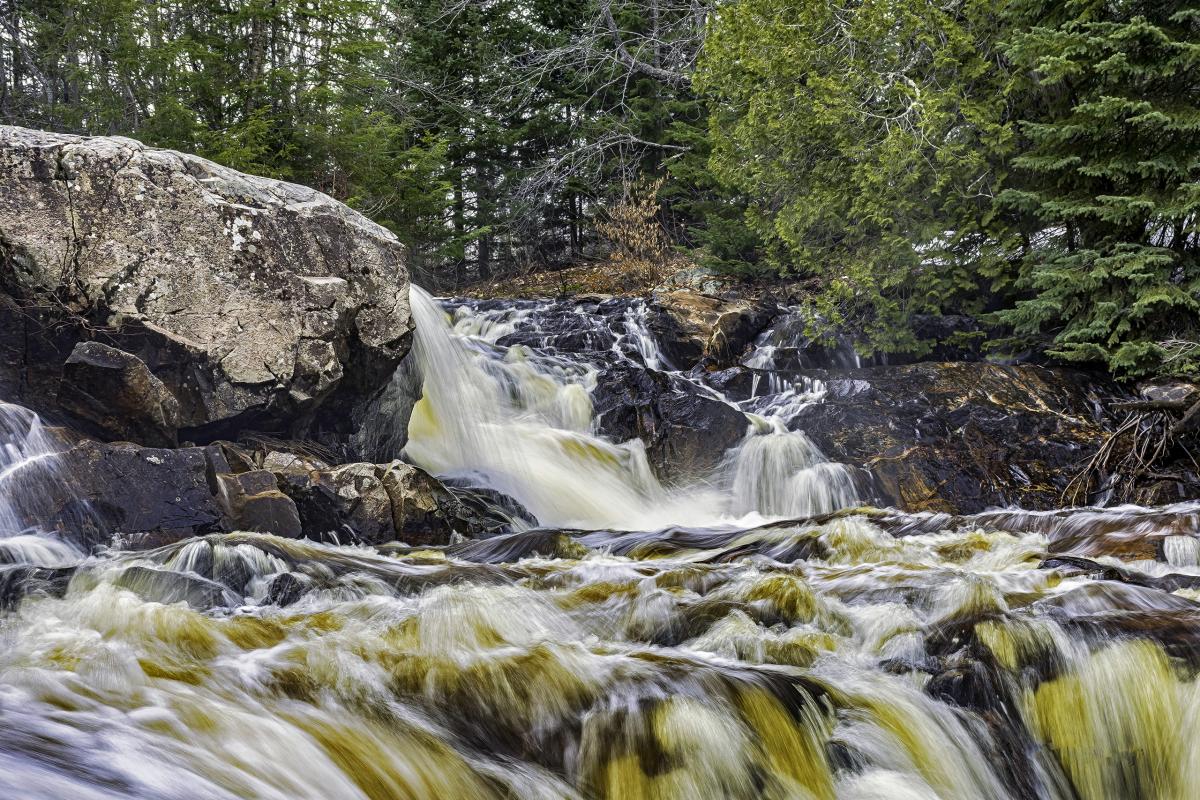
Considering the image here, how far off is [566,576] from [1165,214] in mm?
7196

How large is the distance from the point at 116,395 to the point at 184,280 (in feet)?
3.72

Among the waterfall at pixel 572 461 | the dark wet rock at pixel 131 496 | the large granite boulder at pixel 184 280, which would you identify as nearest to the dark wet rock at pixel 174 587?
the dark wet rock at pixel 131 496

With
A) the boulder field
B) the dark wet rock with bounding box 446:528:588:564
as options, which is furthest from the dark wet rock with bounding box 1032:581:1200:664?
the boulder field

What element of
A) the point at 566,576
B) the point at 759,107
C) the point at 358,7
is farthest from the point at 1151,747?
the point at 358,7

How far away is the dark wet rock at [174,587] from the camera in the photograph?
4.77 meters

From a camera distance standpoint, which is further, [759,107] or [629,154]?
[629,154]

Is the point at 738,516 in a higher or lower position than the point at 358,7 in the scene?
lower

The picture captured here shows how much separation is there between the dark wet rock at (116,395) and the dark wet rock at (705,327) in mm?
8047

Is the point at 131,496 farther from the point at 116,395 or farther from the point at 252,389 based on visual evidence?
the point at 252,389

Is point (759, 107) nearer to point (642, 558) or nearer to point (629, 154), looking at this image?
point (642, 558)

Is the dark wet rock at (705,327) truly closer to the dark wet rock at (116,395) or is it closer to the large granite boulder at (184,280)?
the large granite boulder at (184,280)

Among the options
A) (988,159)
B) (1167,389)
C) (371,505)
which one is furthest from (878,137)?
(371,505)

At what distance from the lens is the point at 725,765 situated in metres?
3.21

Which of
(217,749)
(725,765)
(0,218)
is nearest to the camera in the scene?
(217,749)
